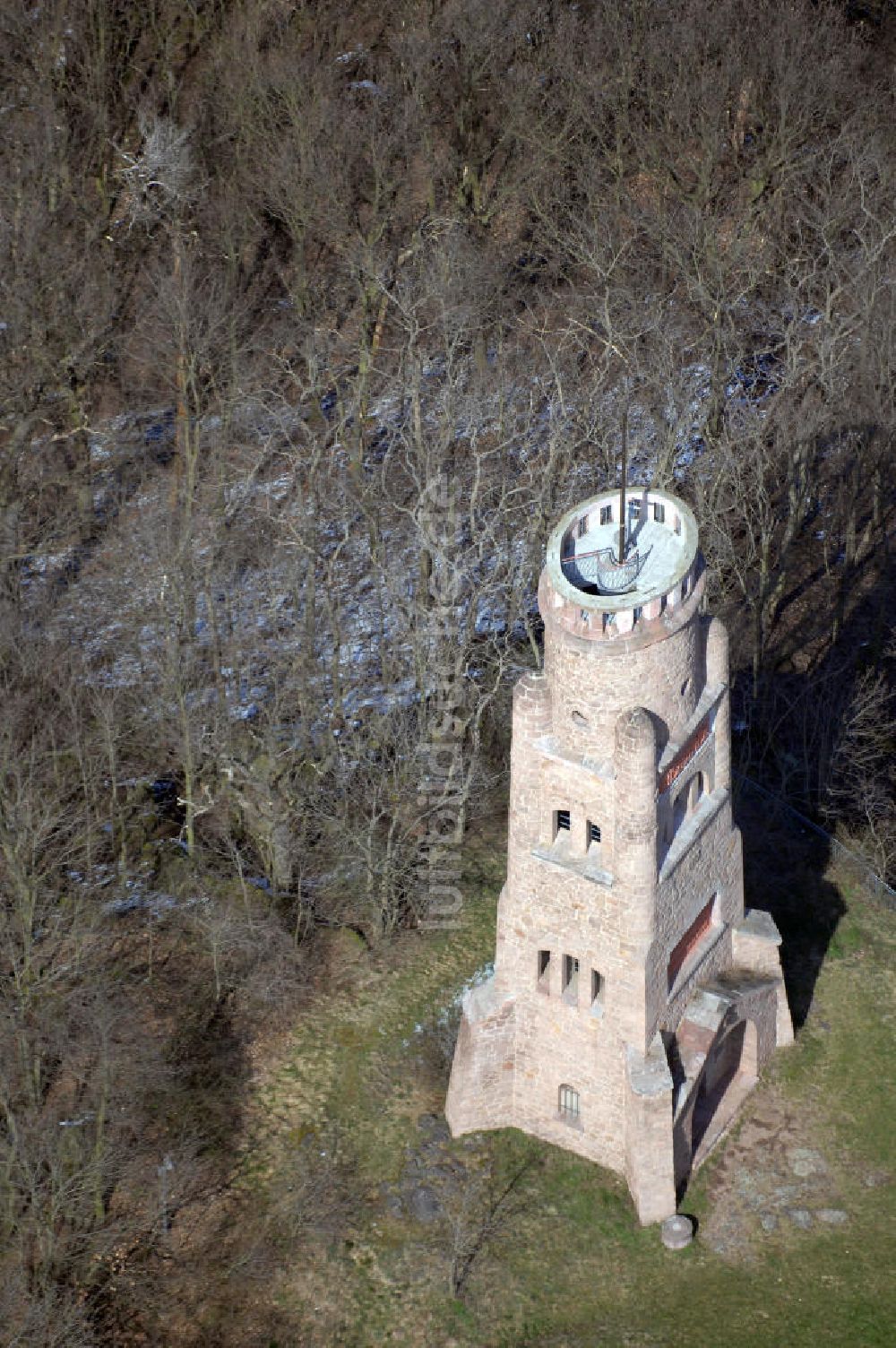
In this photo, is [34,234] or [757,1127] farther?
[34,234]

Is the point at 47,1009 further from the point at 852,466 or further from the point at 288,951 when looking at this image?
the point at 852,466

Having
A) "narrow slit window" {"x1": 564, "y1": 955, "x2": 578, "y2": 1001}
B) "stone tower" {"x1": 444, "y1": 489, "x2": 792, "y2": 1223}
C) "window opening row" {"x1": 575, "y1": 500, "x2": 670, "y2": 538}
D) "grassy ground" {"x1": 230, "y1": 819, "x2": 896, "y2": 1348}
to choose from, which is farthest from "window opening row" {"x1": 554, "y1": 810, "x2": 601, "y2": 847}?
"grassy ground" {"x1": 230, "y1": 819, "x2": 896, "y2": 1348}

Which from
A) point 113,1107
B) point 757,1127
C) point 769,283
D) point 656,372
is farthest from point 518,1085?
point 769,283

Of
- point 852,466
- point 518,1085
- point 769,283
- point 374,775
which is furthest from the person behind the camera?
point 769,283

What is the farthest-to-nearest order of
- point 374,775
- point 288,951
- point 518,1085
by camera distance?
point 374,775
point 288,951
point 518,1085

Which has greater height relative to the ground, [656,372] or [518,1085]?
[656,372]

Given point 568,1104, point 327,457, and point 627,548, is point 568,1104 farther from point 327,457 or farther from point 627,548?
point 327,457

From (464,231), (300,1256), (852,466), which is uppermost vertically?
(464,231)
